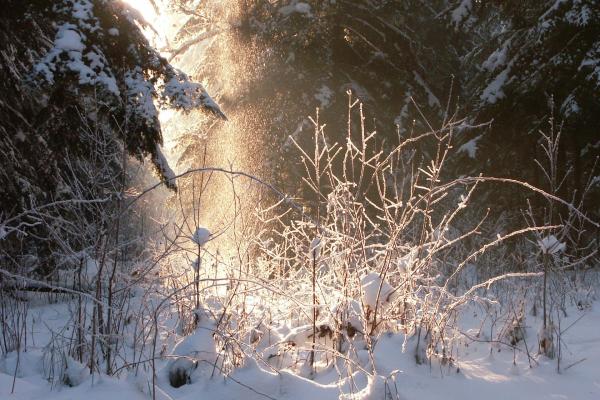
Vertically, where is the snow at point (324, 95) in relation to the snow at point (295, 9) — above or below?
below

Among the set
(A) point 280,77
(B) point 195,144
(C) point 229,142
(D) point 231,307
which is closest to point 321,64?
(A) point 280,77

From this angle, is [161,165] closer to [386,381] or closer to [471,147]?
[386,381]

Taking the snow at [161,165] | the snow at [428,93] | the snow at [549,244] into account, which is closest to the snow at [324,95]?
the snow at [428,93]

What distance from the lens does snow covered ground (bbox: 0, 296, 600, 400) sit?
99.1 inches

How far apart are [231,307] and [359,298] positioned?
841 millimetres

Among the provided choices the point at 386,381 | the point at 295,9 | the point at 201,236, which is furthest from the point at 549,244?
the point at 295,9

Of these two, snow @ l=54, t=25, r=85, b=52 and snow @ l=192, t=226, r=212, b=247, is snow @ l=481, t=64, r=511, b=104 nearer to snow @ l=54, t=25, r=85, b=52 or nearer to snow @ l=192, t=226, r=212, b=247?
snow @ l=54, t=25, r=85, b=52

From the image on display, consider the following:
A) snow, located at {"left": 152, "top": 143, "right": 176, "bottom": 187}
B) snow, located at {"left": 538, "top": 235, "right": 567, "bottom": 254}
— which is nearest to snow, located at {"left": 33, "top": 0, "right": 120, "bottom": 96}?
snow, located at {"left": 152, "top": 143, "right": 176, "bottom": 187}

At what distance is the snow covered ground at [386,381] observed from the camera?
2.52m

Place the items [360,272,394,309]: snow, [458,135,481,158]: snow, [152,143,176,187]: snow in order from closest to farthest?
[360,272,394,309]: snow
[152,143,176,187]: snow
[458,135,481,158]: snow

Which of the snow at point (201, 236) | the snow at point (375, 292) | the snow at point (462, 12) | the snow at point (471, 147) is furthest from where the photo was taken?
the snow at point (462, 12)

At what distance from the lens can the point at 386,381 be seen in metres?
2.48

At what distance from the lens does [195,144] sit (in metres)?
13.6

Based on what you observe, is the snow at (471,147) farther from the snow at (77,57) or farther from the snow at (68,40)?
the snow at (68,40)
